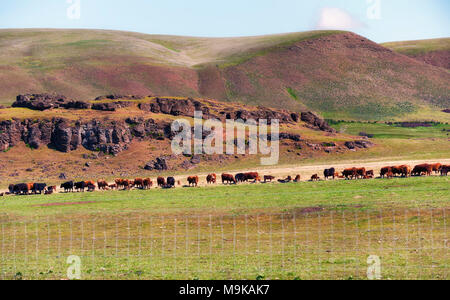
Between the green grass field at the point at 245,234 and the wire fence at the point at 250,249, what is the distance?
5 centimetres

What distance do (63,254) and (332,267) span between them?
533 inches

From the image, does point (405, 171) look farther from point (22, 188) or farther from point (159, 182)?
point (22, 188)

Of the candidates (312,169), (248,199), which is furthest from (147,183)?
(312,169)

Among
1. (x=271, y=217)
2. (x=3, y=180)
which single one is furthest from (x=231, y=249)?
(x=3, y=180)

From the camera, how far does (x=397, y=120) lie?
16125 cm

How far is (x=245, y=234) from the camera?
111 feet

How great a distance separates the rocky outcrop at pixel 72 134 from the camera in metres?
97.0

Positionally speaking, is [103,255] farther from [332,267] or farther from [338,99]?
[338,99]

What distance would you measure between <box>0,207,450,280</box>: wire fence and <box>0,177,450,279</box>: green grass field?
0.05 m

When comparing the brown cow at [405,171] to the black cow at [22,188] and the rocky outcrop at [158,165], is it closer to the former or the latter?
the rocky outcrop at [158,165]

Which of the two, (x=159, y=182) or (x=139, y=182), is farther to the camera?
(x=159, y=182)

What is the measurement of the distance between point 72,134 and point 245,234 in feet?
229

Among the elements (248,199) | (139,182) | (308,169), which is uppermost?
(248,199)

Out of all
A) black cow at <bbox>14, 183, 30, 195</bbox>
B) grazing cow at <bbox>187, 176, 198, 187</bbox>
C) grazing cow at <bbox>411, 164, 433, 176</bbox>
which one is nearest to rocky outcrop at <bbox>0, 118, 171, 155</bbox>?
black cow at <bbox>14, 183, 30, 195</bbox>
